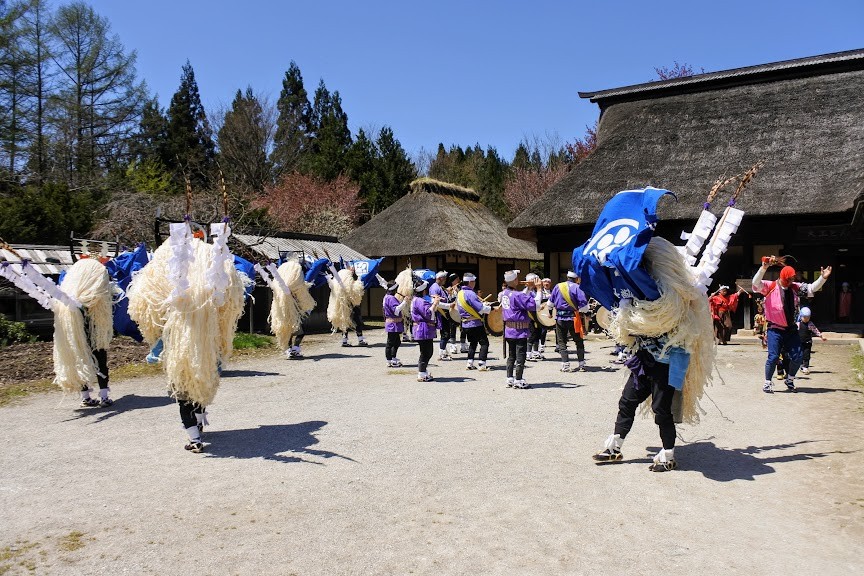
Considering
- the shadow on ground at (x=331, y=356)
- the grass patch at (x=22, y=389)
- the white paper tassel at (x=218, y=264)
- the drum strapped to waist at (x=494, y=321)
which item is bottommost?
the grass patch at (x=22, y=389)

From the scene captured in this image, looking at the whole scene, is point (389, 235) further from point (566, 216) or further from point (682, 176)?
point (682, 176)

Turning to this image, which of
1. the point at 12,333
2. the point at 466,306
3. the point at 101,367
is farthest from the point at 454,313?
the point at 12,333

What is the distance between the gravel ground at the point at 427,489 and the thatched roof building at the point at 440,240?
56.3 feet

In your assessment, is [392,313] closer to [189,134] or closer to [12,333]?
[12,333]

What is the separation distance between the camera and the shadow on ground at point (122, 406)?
7758 mm

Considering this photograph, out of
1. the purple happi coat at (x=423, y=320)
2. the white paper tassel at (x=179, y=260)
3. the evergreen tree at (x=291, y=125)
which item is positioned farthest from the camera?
the evergreen tree at (x=291, y=125)

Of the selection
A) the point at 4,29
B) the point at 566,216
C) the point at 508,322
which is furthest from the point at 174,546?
the point at 4,29

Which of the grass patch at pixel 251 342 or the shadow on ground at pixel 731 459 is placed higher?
the grass patch at pixel 251 342

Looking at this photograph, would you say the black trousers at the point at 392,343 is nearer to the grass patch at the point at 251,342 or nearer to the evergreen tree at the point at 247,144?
the grass patch at the point at 251,342

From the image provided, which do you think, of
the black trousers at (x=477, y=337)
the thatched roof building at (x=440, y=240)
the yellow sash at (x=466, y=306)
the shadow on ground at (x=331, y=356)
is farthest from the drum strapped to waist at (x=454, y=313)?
the thatched roof building at (x=440, y=240)

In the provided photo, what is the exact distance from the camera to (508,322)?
31.0 ft

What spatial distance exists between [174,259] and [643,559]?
4.46m

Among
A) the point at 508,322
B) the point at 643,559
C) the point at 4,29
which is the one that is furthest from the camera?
the point at 4,29

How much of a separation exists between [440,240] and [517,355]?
16010 millimetres
